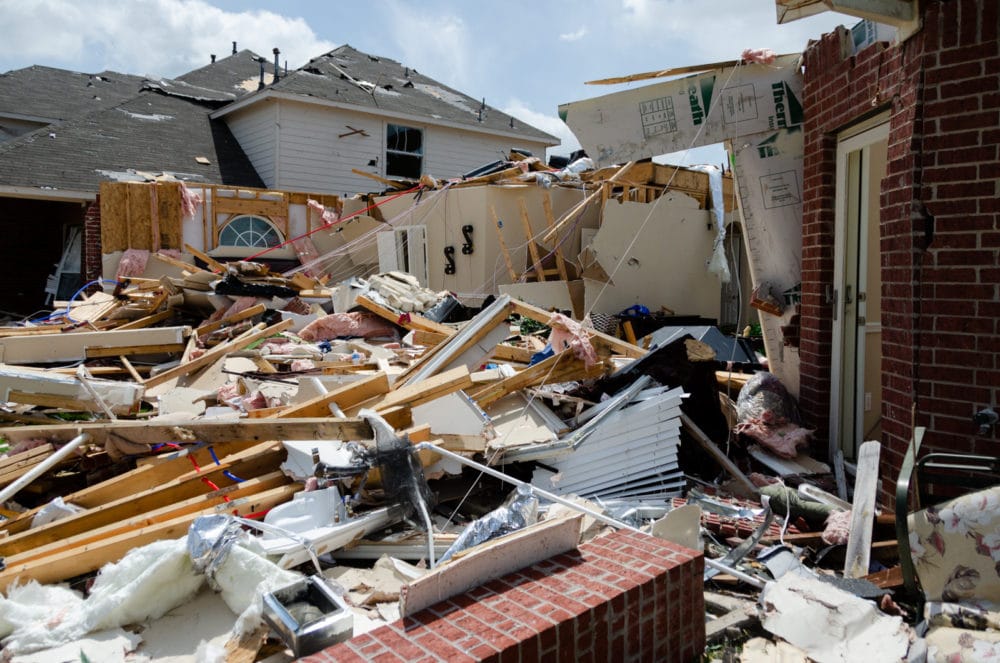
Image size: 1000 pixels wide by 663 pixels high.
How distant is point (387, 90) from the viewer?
19.2m

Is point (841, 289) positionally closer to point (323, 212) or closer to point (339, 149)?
point (323, 212)

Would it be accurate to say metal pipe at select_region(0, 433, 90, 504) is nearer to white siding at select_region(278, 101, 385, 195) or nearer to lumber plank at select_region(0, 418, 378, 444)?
lumber plank at select_region(0, 418, 378, 444)

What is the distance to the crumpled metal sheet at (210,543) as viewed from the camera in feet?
10.4

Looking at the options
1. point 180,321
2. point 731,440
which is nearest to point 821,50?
point 731,440

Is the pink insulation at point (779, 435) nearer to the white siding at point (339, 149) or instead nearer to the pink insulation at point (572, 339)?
the pink insulation at point (572, 339)

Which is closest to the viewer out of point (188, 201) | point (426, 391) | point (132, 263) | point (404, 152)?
point (426, 391)

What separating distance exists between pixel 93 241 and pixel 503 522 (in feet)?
47.6

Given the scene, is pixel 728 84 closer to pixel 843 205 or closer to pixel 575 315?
pixel 843 205

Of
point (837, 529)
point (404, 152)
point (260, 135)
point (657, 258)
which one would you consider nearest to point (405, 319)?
point (657, 258)

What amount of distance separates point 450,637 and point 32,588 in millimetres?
2318

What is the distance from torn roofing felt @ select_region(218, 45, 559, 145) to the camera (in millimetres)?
17672

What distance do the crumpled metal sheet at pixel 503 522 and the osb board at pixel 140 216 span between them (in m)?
12.6

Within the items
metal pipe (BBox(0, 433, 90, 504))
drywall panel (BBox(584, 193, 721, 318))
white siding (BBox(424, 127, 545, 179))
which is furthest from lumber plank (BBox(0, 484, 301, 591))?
white siding (BBox(424, 127, 545, 179))

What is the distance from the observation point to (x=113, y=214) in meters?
13.8
